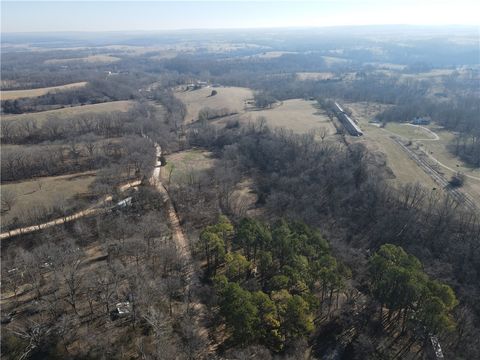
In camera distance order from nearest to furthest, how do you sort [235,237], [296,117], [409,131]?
[235,237] → [409,131] → [296,117]

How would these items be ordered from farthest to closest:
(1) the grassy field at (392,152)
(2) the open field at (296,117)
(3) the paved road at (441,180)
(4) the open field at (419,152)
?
(2) the open field at (296,117)
(1) the grassy field at (392,152)
(4) the open field at (419,152)
(3) the paved road at (441,180)

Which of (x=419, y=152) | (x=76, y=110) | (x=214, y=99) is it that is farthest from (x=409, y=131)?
(x=76, y=110)

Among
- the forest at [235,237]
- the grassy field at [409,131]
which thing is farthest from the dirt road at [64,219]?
the grassy field at [409,131]

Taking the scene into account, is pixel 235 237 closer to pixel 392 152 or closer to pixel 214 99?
pixel 392 152

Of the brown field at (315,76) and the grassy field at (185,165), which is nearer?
the grassy field at (185,165)

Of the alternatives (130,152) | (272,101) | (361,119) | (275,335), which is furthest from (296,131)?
(275,335)

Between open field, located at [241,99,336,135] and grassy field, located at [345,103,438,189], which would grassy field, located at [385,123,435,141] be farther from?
open field, located at [241,99,336,135]

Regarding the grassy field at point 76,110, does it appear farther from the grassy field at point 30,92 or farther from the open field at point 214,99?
the grassy field at point 30,92
